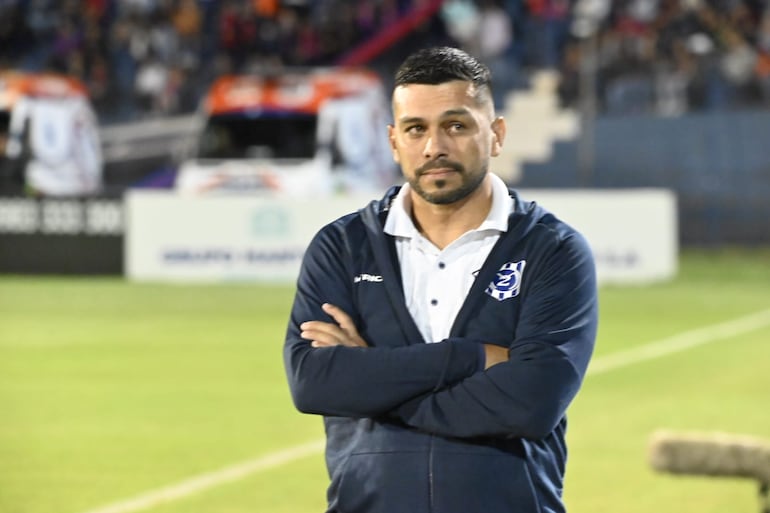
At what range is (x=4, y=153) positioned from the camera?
101 feet

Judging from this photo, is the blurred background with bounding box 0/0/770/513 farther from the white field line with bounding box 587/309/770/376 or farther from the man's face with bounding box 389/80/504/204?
the man's face with bounding box 389/80/504/204

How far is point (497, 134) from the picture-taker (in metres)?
4.69

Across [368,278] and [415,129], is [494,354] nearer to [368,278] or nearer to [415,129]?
[368,278]

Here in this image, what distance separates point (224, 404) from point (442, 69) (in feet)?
26.4

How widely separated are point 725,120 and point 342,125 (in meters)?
6.71

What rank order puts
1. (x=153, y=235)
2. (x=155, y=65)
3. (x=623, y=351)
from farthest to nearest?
(x=155, y=65), (x=153, y=235), (x=623, y=351)

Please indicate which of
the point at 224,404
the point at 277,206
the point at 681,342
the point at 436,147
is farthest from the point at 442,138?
the point at 277,206

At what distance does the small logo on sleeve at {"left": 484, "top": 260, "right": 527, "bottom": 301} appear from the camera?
14.8 ft

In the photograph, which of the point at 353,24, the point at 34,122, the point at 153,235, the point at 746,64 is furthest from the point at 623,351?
the point at 353,24

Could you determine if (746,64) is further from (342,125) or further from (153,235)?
(153,235)

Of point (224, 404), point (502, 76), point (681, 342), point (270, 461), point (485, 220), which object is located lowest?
point (681, 342)

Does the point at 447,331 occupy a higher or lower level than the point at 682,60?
higher

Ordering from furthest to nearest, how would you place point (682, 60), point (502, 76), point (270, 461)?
point (502, 76)
point (682, 60)
point (270, 461)

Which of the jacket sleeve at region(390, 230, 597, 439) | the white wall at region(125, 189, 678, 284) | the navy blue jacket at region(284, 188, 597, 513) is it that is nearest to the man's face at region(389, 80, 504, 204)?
the navy blue jacket at region(284, 188, 597, 513)
